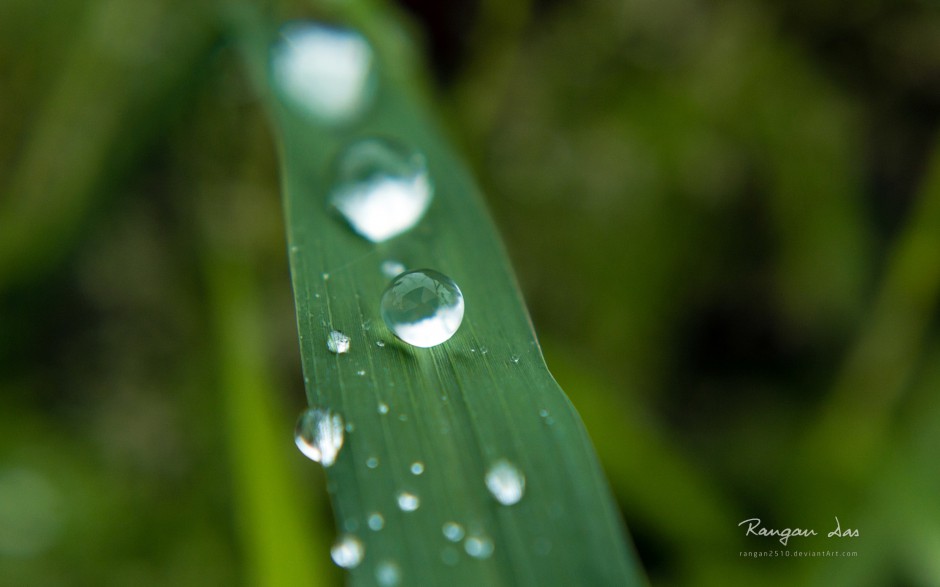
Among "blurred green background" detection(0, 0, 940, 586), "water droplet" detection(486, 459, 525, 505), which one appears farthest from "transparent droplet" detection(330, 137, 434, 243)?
"blurred green background" detection(0, 0, 940, 586)

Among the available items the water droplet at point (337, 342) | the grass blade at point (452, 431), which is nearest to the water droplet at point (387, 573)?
the grass blade at point (452, 431)

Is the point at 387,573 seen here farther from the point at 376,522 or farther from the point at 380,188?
the point at 380,188

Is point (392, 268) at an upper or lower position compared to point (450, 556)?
upper

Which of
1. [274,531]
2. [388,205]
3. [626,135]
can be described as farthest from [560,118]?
[274,531]

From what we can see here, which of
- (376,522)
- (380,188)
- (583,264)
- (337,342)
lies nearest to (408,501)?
(376,522)

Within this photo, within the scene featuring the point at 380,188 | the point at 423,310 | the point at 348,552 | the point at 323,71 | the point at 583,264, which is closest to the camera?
the point at 348,552

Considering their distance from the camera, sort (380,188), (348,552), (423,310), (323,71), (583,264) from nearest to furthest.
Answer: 1. (348,552)
2. (423,310)
3. (380,188)
4. (323,71)
5. (583,264)

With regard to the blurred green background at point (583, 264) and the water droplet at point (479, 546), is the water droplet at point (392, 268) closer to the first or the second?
the water droplet at point (479, 546)
